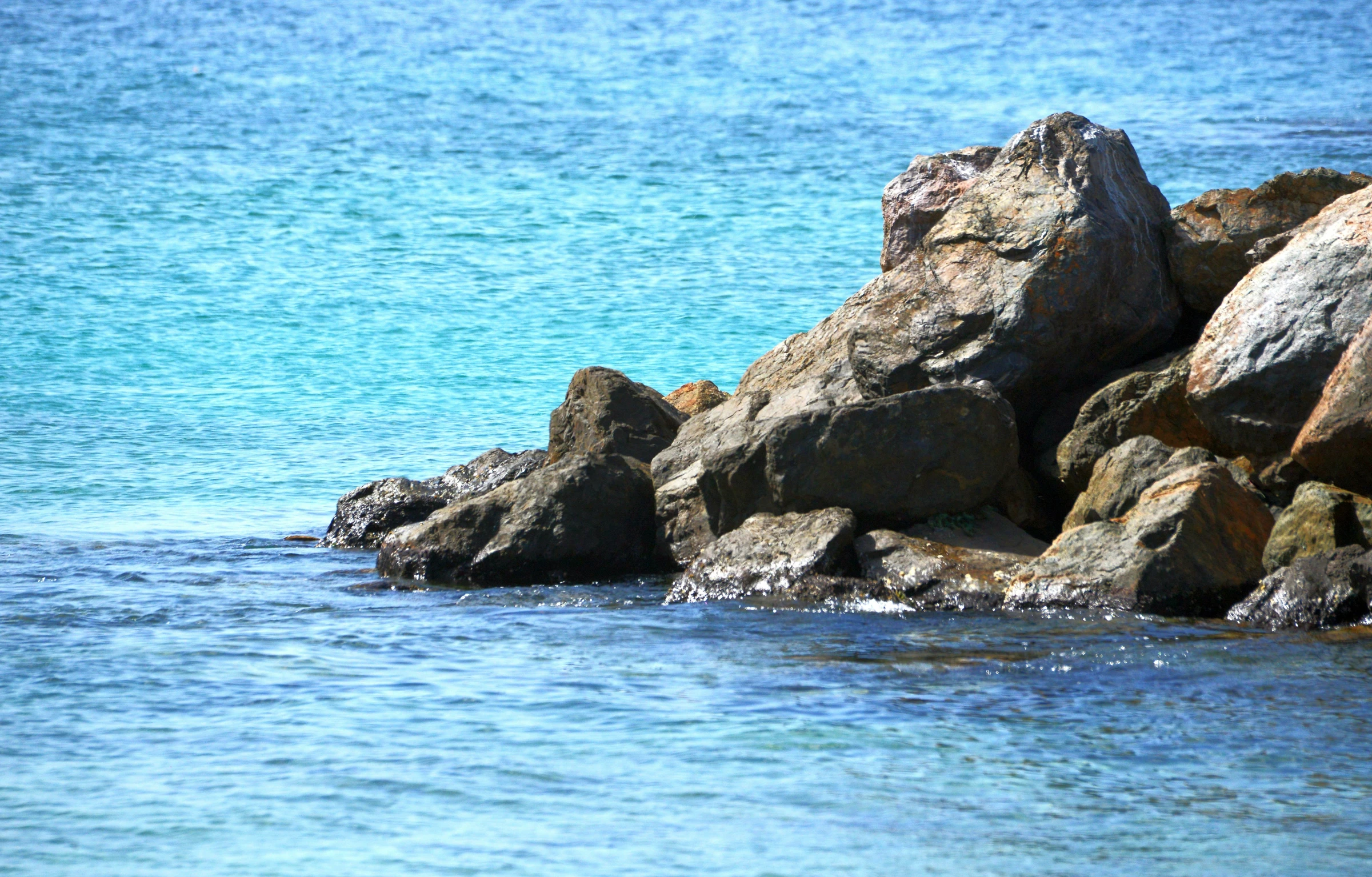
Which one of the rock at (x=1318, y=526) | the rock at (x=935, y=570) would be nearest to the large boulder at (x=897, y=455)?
the rock at (x=935, y=570)

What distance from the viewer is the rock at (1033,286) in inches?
441

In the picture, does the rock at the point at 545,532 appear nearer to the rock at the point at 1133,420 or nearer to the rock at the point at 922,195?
the rock at the point at 1133,420

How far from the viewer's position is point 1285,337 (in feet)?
32.9

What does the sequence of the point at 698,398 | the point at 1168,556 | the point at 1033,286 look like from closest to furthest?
the point at 1168,556, the point at 1033,286, the point at 698,398

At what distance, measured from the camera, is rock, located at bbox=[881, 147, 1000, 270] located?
13.7m

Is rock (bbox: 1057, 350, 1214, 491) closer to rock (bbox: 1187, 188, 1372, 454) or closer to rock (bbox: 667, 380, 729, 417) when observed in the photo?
rock (bbox: 1187, 188, 1372, 454)

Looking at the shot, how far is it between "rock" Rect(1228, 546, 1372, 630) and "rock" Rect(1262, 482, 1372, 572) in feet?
0.38

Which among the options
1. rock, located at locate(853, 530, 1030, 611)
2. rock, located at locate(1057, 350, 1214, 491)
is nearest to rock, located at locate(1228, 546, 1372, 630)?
rock, located at locate(853, 530, 1030, 611)

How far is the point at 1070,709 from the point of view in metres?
7.62

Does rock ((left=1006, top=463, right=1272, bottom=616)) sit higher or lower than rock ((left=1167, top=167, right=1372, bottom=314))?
lower

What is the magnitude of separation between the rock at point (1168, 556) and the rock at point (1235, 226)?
2559 millimetres

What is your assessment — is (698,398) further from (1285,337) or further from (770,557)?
(1285,337)

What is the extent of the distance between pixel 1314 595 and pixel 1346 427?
3.88 ft

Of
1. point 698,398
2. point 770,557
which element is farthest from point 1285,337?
point 698,398
